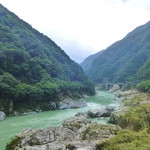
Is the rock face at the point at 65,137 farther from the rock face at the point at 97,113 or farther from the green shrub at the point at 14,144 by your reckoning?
the rock face at the point at 97,113

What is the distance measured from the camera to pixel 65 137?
19.2 meters

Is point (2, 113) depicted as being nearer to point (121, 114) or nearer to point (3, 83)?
point (3, 83)

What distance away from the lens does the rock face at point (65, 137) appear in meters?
16.7

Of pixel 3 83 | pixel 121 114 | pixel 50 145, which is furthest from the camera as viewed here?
pixel 3 83

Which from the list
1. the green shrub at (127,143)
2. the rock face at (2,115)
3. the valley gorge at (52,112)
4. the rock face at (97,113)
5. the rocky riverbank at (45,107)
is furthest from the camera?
the rocky riverbank at (45,107)

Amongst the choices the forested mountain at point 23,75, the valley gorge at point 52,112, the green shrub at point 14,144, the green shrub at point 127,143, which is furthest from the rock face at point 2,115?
the green shrub at point 127,143

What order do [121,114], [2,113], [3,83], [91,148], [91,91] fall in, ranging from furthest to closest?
1. [91,91]
2. [3,83]
3. [2,113]
4. [121,114]
5. [91,148]

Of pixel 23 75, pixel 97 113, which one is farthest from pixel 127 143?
pixel 23 75

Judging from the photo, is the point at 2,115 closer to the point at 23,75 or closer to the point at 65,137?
the point at 23,75

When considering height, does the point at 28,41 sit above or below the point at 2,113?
above

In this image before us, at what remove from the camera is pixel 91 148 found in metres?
15.6

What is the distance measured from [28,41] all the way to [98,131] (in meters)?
86.3

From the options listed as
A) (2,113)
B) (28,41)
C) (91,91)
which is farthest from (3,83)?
(91,91)

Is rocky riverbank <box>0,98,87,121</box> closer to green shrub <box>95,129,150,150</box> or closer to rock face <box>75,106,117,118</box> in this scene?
rock face <box>75,106,117,118</box>
